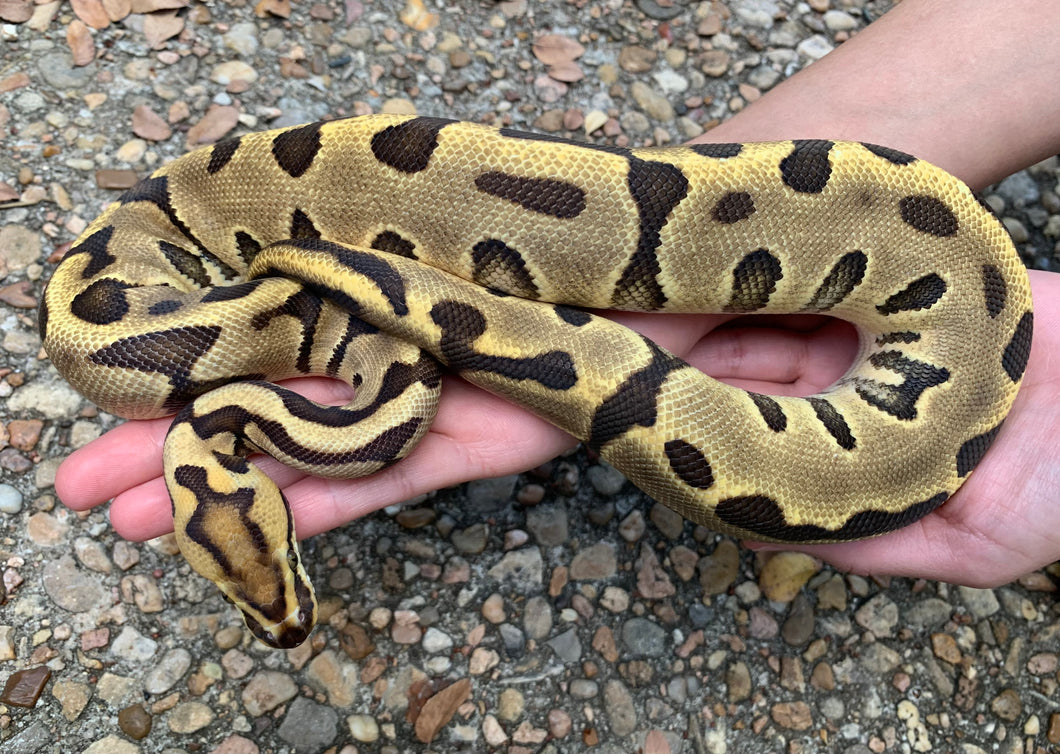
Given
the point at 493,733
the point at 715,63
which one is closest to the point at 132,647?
the point at 493,733

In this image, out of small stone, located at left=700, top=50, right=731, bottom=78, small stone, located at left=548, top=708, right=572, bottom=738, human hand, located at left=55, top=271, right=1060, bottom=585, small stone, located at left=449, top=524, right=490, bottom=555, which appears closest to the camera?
human hand, located at left=55, top=271, right=1060, bottom=585

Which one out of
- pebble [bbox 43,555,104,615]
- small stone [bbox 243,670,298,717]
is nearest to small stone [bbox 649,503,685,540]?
small stone [bbox 243,670,298,717]

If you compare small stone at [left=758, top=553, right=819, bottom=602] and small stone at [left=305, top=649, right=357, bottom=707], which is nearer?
small stone at [left=305, top=649, right=357, bottom=707]

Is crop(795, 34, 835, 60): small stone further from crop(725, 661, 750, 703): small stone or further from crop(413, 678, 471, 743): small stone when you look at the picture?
crop(413, 678, 471, 743): small stone

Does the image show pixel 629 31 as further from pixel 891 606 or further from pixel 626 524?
pixel 891 606

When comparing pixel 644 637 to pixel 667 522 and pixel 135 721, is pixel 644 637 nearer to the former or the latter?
pixel 667 522

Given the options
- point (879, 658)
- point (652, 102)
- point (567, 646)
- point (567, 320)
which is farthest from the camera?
point (652, 102)
